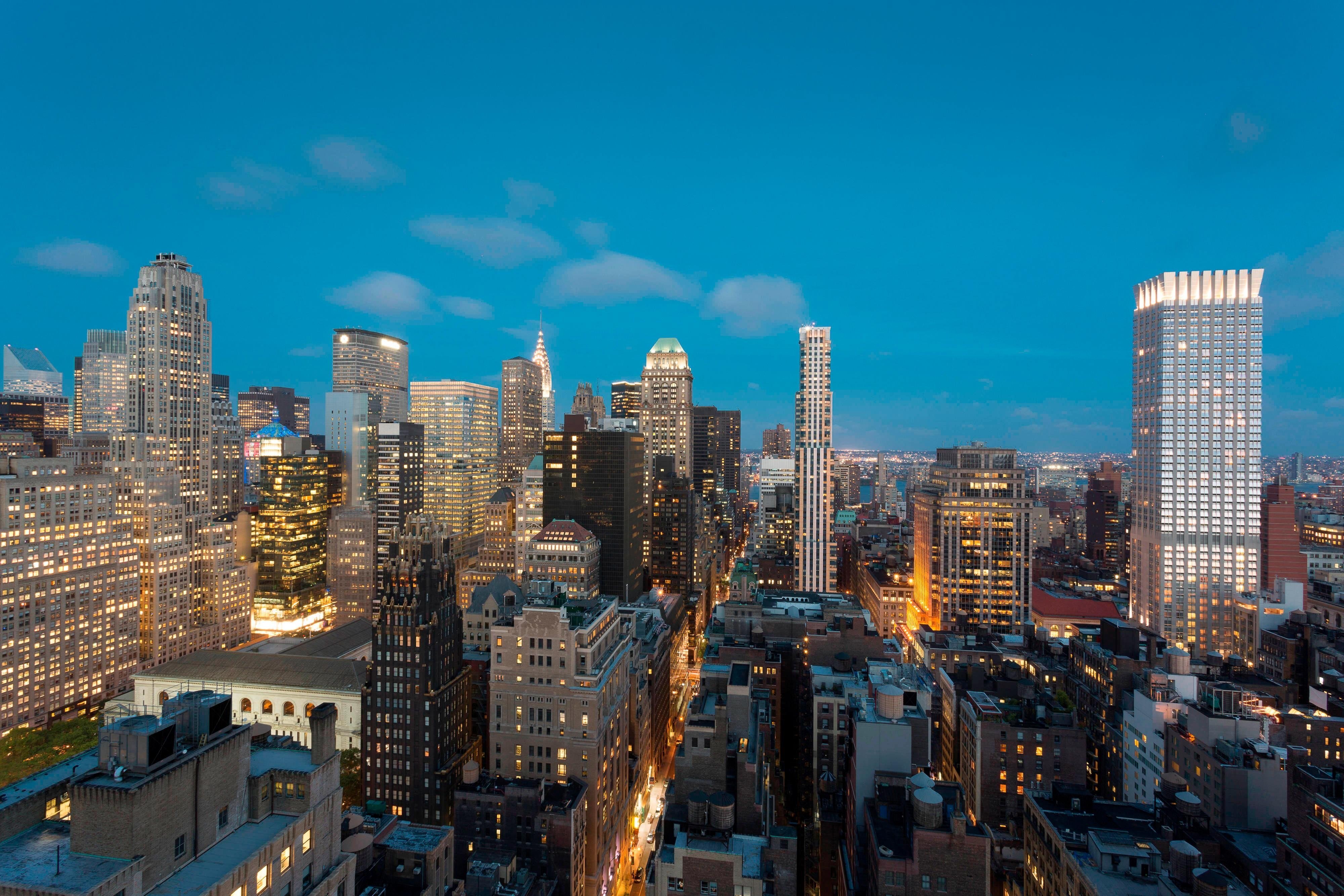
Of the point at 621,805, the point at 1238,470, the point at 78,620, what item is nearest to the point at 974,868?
the point at 621,805

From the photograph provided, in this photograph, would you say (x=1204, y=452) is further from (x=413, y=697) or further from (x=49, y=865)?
(x=49, y=865)

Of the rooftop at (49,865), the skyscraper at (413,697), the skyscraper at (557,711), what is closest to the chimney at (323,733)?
the rooftop at (49,865)

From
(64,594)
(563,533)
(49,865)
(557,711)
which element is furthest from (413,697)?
(64,594)

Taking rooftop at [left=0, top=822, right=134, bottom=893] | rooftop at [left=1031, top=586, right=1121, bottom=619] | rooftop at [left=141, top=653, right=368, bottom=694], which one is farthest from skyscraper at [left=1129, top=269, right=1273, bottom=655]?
rooftop at [left=0, top=822, right=134, bottom=893]

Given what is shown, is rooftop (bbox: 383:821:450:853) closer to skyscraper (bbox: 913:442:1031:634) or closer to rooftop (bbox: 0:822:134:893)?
rooftop (bbox: 0:822:134:893)

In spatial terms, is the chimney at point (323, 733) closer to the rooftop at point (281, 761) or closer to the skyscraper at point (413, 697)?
the rooftop at point (281, 761)

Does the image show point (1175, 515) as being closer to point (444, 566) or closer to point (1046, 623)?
point (1046, 623)

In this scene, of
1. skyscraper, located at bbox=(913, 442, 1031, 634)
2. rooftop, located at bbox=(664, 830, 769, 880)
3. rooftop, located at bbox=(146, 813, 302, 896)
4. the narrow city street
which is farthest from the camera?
skyscraper, located at bbox=(913, 442, 1031, 634)
